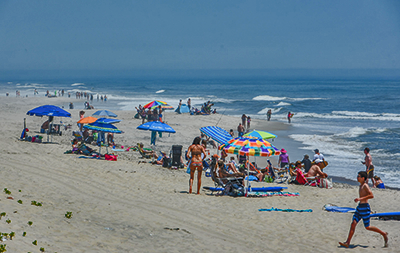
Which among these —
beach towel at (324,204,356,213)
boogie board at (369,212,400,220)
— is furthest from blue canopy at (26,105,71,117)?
boogie board at (369,212,400,220)

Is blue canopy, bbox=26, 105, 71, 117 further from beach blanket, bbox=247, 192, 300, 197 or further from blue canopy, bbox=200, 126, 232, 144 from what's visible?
beach blanket, bbox=247, 192, 300, 197

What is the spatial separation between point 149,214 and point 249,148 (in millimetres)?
3188

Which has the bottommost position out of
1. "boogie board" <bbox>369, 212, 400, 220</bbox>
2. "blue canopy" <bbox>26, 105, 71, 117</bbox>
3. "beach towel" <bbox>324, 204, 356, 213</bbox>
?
"beach towel" <bbox>324, 204, 356, 213</bbox>

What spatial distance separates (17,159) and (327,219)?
946 centimetres

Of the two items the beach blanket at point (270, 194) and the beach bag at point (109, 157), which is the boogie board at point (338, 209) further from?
the beach bag at point (109, 157)

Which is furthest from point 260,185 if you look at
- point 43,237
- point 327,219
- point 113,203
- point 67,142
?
point 67,142

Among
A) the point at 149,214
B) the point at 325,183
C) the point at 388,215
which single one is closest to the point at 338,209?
the point at 388,215

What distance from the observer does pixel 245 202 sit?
30.6 feet

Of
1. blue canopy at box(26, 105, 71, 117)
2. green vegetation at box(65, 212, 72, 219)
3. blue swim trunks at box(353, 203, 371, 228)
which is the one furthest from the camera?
blue canopy at box(26, 105, 71, 117)

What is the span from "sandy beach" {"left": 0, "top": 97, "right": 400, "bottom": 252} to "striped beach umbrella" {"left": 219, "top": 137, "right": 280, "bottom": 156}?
127 centimetres

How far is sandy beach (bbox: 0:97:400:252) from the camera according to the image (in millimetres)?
6000

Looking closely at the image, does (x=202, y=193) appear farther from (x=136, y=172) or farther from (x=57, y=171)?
(x=57, y=171)

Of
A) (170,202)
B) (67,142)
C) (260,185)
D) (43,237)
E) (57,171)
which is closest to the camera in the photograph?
(43,237)

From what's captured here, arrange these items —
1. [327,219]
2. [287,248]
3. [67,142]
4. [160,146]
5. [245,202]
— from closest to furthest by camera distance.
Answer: [287,248] < [327,219] < [245,202] < [67,142] < [160,146]
